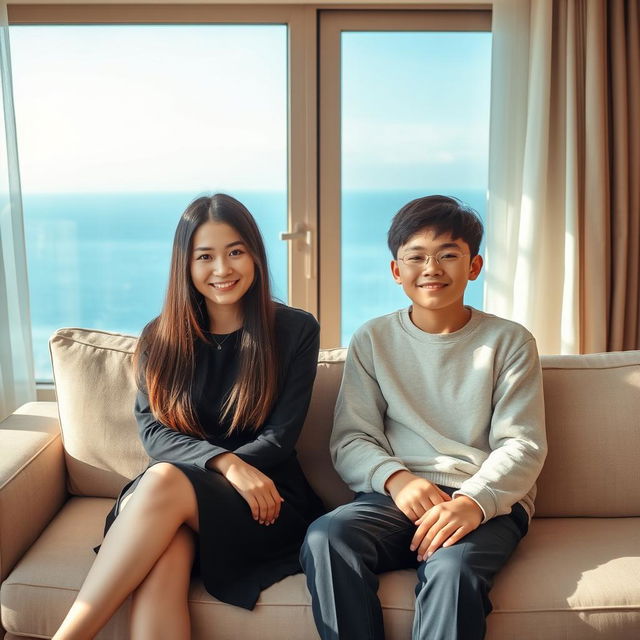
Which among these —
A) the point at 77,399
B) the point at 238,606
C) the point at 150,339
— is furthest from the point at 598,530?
the point at 77,399

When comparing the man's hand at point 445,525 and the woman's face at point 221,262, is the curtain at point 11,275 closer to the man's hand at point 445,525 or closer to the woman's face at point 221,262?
the woman's face at point 221,262

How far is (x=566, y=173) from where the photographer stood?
3.05 m

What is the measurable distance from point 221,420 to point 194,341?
20 cm

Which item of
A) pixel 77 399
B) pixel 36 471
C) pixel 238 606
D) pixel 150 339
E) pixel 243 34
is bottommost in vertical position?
pixel 238 606

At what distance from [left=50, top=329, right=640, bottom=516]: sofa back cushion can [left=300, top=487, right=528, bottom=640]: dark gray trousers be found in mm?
300

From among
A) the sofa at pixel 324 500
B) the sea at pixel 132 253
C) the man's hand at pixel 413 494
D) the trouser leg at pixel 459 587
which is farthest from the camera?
the sea at pixel 132 253

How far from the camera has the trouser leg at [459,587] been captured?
5.08ft

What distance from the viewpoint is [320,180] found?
329 centimetres

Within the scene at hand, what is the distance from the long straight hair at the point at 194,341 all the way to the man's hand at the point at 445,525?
1.49 feet

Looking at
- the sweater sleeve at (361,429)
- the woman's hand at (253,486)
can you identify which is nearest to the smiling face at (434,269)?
the sweater sleeve at (361,429)

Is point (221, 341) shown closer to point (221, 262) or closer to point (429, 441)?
point (221, 262)

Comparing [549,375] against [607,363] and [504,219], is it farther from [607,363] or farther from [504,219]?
[504,219]

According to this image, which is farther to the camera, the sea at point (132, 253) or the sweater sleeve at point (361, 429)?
the sea at point (132, 253)

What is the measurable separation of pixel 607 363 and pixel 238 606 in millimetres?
1123
